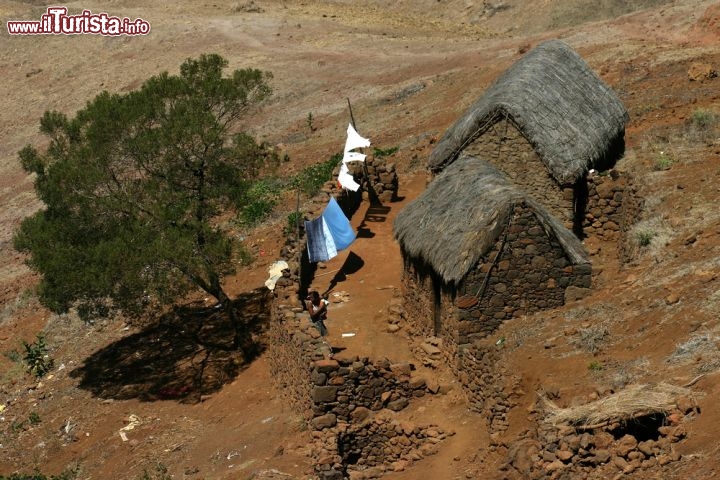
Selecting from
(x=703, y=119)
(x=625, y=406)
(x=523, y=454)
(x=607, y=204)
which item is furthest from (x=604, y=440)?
(x=703, y=119)

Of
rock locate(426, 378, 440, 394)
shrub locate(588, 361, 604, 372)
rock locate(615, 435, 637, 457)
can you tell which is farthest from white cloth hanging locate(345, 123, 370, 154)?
Answer: rock locate(615, 435, 637, 457)

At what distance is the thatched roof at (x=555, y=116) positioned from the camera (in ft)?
62.1

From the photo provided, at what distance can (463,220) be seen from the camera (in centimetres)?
1590

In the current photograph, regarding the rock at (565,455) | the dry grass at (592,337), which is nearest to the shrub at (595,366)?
the dry grass at (592,337)

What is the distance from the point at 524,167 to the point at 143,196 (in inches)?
299

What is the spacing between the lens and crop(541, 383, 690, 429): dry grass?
35.5 ft

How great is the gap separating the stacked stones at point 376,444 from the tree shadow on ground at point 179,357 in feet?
17.6

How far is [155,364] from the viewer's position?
2166 centimetres

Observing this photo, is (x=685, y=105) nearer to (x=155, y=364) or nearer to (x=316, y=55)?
(x=155, y=364)

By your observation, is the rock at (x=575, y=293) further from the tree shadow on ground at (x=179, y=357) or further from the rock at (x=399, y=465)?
the tree shadow on ground at (x=179, y=357)

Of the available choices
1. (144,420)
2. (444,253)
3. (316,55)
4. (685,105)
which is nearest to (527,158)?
(444,253)

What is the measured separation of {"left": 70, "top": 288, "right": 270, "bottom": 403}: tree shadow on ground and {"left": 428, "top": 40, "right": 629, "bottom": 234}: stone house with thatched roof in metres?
5.31

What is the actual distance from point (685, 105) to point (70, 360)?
50.2 ft

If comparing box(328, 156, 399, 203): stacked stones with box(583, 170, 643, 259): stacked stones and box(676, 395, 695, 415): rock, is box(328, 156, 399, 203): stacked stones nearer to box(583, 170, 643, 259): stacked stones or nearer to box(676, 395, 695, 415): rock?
box(583, 170, 643, 259): stacked stones
